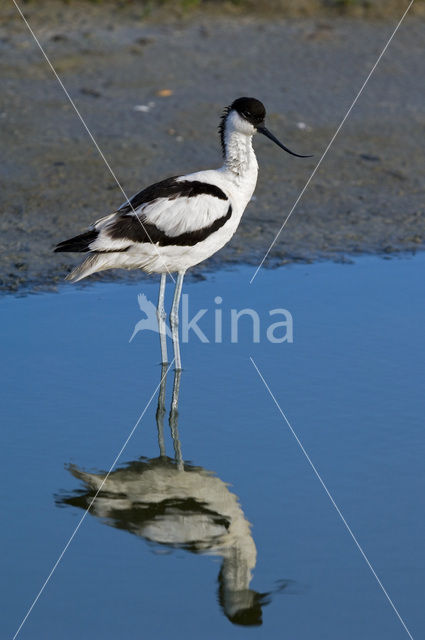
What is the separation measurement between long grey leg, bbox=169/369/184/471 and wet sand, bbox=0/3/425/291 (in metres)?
1.45

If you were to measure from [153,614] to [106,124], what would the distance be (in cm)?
599

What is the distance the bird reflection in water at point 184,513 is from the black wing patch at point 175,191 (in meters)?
1.38

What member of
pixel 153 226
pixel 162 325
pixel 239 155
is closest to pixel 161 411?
pixel 162 325

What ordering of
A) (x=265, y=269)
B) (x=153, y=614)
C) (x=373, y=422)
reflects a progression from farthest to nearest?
(x=265, y=269)
(x=373, y=422)
(x=153, y=614)

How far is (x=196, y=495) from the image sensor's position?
4371 mm

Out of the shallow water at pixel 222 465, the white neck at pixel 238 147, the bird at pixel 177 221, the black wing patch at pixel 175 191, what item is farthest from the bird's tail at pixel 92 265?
the white neck at pixel 238 147

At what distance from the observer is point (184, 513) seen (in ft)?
13.8

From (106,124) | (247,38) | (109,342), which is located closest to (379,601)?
(109,342)

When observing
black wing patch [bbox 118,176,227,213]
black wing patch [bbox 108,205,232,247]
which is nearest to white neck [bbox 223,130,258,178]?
black wing patch [bbox 118,176,227,213]

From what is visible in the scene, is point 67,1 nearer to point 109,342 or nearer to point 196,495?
point 109,342

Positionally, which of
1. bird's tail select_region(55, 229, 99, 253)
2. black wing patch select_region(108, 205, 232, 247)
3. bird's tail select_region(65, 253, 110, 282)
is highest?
black wing patch select_region(108, 205, 232, 247)

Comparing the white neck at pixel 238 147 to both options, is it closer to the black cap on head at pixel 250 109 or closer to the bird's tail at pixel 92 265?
the black cap on head at pixel 250 109

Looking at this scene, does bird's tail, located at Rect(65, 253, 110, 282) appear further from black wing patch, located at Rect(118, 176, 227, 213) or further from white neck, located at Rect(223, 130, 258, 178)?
white neck, located at Rect(223, 130, 258, 178)

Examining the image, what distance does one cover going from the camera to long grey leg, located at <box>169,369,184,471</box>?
15.4 feet
